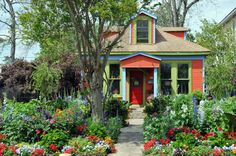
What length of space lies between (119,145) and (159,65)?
11.4 meters

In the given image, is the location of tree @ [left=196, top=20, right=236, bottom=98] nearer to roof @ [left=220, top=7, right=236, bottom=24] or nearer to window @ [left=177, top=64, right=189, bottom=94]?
window @ [left=177, top=64, right=189, bottom=94]

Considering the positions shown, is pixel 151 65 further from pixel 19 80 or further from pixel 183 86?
pixel 19 80

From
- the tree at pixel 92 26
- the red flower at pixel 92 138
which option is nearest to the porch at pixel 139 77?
the tree at pixel 92 26

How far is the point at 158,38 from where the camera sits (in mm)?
22141

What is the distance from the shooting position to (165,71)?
68.6ft

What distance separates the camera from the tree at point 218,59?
20.3 m

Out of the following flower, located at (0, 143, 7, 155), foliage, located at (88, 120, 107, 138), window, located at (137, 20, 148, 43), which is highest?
window, located at (137, 20, 148, 43)

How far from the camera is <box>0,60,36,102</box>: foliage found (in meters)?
21.0

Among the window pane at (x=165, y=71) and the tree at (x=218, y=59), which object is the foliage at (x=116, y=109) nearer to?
the tree at (x=218, y=59)

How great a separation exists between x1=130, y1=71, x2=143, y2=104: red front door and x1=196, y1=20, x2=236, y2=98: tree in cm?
404

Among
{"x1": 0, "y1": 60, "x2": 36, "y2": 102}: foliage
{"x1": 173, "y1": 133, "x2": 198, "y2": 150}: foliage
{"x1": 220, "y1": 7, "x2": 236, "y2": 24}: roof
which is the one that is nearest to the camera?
{"x1": 173, "y1": 133, "x2": 198, "y2": 150}: foliage

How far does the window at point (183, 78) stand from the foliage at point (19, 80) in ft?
29.7

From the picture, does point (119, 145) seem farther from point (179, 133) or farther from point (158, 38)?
point (158, 38)

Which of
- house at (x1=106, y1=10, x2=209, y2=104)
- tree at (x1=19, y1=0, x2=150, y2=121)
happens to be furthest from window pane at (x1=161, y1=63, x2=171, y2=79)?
tree at (x1=19, y1=0, x2=150, y2=121)
